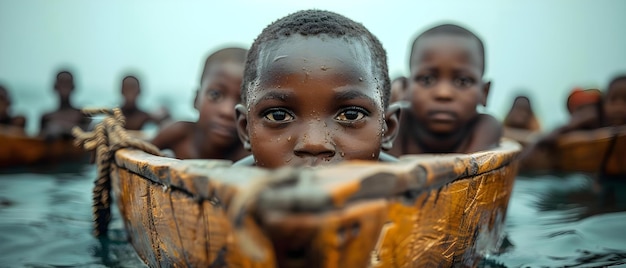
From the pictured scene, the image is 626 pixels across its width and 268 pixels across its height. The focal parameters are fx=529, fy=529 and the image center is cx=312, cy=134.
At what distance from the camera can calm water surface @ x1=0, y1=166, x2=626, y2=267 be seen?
2281 millimetres

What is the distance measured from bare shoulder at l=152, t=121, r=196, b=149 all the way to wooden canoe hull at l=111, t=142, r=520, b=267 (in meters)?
1.69

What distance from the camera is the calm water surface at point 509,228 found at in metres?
2.28

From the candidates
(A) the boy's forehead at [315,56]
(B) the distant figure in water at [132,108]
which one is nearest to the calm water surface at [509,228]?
(A) the boy's forehead at [315,56]

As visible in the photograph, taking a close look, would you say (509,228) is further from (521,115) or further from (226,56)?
(521,115)

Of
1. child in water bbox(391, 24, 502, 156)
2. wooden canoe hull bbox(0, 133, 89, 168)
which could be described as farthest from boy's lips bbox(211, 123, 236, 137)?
wooden canoe hull bbox(0, 133, 89, 168)

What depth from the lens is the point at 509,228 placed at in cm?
304

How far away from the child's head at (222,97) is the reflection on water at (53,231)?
79 centimetres

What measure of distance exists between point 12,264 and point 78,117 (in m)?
5.51

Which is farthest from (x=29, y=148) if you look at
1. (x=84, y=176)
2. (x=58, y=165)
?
(x=84, y=176)

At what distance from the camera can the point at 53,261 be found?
2289mm

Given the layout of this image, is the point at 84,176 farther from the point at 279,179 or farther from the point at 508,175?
the point at 279,179

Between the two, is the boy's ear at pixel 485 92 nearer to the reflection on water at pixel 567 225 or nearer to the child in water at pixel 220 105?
the reflection on water at pixel 567 225

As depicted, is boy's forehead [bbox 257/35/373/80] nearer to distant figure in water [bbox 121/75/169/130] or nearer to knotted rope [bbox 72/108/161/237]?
knotted rope [bbox 72/108/161/237]

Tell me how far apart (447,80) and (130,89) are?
536 centimetres
